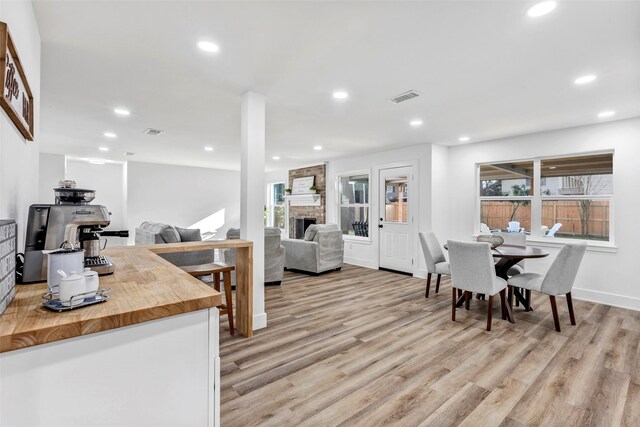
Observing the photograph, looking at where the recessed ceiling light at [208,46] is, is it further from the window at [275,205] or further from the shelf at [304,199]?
the window at [275,205]

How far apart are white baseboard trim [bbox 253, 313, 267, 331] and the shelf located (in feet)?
15.2

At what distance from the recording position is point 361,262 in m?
6.60

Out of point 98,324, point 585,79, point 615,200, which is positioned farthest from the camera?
point 615,200

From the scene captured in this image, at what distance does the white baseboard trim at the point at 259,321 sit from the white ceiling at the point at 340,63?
224 centimetres

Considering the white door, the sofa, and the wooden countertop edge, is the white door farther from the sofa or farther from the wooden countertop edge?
the wooden countertop edge

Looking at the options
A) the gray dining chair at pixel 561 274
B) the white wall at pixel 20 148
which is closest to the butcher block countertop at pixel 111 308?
the white wall at pixel 20 148

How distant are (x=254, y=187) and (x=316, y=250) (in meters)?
2.62

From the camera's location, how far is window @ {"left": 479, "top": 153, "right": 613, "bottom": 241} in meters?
4.16

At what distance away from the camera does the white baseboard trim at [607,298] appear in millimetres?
3803

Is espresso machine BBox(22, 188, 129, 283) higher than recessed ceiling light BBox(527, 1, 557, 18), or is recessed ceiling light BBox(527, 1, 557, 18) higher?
recessed ceiling light BBox(527, 1, 557, 18)

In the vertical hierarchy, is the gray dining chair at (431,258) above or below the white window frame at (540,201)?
below

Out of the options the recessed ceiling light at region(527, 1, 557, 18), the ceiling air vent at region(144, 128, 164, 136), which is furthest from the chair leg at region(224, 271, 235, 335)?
the ceiling air vent at region(144, 128, 164, 136)

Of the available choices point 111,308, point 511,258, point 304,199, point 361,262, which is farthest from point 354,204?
point 111,308

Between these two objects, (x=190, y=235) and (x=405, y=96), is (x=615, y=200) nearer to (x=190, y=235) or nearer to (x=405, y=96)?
(x=405, y=96)
